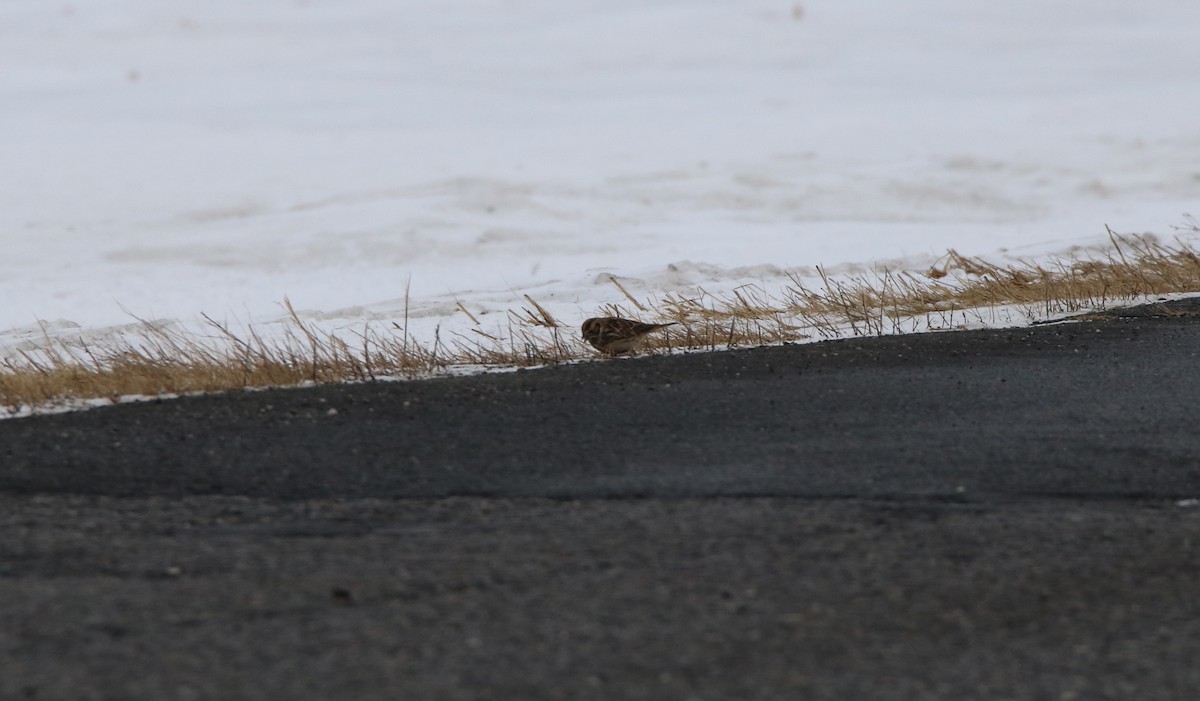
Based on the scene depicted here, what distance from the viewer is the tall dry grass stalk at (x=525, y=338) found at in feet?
23.0

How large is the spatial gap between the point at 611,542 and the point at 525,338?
4856 millimetres

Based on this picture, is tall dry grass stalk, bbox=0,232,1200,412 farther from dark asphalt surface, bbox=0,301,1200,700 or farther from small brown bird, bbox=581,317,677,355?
dark asphalt surface, bbox=0,301,1200,700

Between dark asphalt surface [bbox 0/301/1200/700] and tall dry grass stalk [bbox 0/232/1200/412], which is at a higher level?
tall dry grass stalk [bbox 0/232/1200/412]

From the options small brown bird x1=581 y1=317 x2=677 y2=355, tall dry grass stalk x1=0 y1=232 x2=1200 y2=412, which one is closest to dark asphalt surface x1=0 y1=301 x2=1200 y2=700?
tall dry grass stalk x1=0 y1=232 x2=1200 y2=412

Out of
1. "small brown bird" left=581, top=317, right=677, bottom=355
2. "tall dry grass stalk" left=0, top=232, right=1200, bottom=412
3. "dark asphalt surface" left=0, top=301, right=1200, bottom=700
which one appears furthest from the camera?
"small brown bird" left=581, top=317, right=677, bottom=355

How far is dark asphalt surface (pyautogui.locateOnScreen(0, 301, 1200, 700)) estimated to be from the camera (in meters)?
3.27

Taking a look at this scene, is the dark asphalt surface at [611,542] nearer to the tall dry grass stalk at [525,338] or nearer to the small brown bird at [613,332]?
the tall dry grass stalk at [525,338]

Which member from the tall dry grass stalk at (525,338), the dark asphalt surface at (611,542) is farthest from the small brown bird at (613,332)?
the dark asphalt surface at (611,542)

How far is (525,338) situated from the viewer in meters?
9.04

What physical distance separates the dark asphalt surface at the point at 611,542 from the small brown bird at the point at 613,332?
3.10ft

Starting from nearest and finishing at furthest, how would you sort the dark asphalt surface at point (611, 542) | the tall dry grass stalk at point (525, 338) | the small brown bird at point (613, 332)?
the dark asphalt surface at point (611, 542) → the tall dry grass stalk at point (525, 338) → the small brown bird at point (613, 332)

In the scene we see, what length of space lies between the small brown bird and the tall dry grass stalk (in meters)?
0.23

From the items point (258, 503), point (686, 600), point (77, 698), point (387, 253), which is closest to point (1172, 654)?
point (686, 600)

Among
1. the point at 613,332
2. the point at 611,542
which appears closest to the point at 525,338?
the point at 613,332
